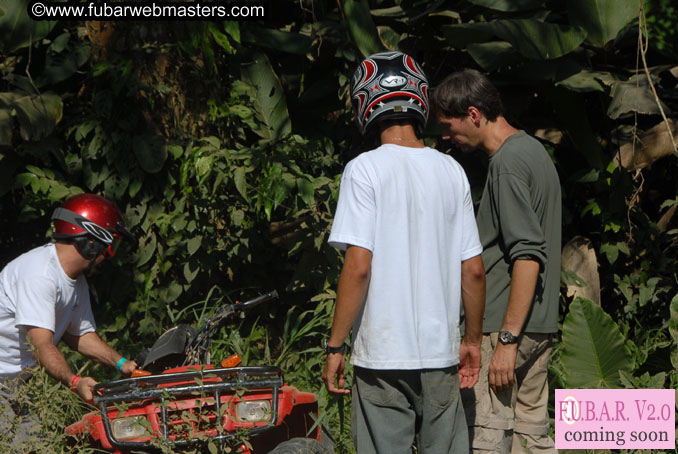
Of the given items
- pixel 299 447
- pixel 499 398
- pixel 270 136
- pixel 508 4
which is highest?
pixel 508 4

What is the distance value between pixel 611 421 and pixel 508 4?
9.70 ft

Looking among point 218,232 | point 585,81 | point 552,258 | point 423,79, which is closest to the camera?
point 423,79

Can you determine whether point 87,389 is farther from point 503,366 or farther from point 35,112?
point 35,112

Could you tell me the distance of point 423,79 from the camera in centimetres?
303

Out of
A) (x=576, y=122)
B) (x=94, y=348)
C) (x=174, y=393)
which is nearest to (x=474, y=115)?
(x=174, y=393)

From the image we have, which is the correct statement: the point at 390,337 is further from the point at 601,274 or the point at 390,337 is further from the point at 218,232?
the point at 601,274

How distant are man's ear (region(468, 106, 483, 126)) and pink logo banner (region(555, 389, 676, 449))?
1575 millimetres

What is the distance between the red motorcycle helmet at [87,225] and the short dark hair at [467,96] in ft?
5.82

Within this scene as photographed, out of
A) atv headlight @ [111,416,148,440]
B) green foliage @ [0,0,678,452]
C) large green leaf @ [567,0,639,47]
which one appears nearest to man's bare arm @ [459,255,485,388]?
atv headlight @ [111,416,148,440]

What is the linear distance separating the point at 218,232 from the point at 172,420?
97.5 inches

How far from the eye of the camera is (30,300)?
375 cm

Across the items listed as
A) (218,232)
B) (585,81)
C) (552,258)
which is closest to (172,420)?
(552,258)

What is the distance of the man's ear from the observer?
332cm

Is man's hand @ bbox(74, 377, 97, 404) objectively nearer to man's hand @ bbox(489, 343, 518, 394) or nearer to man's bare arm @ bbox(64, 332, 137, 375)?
man's bare arm @ bbox(64, 332, 137, 375)
